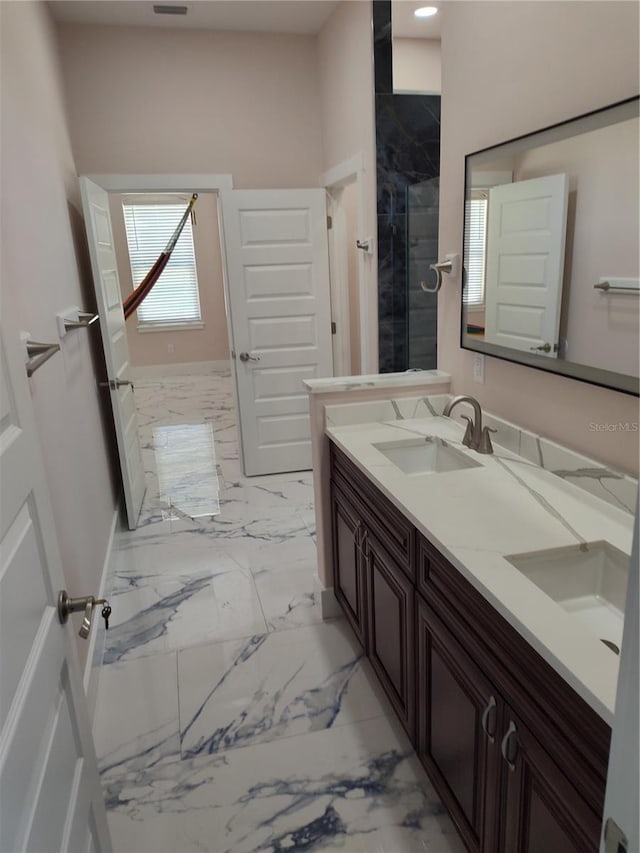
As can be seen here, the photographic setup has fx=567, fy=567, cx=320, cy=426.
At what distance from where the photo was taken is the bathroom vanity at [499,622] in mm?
938

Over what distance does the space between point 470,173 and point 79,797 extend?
6.96 feet

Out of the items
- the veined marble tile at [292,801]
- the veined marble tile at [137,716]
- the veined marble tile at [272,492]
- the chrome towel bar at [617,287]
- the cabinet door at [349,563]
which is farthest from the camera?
the veined marble tile at [272,492]

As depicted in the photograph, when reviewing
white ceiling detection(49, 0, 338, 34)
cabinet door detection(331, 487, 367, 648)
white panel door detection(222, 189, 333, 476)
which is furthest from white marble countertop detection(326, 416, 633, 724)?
white ceiling detection(49, 0, 338, 34)

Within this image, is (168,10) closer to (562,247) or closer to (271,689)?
(562,247)

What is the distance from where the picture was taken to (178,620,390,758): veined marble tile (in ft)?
6.36

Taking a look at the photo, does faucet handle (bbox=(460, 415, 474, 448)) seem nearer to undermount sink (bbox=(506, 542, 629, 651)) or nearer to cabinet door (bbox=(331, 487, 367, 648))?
cabinet door (bbox=(331, 487, 367, 648))

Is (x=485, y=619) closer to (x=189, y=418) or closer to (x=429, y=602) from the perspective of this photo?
(x=429, y=602)

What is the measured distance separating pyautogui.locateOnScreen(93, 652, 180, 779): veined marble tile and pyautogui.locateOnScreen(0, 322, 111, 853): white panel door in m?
0.68

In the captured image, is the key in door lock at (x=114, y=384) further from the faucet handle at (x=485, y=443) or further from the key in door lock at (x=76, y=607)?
the key in door lock at (x=76, y=607)

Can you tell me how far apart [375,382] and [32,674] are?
66.5 inches

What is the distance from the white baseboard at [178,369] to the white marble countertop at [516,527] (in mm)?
6311

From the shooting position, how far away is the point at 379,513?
1.77 meters

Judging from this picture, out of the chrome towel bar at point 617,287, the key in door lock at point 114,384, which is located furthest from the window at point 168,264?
the chrome towel bar at point 617,287

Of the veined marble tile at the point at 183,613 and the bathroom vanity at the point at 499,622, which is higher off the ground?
the bathroom vanity at the point at 499,622
